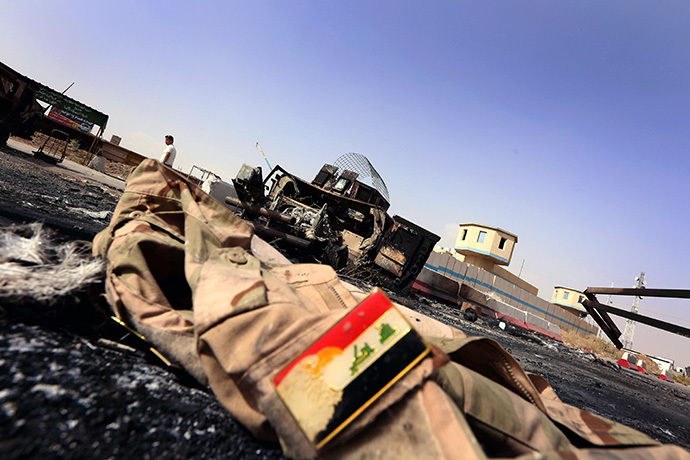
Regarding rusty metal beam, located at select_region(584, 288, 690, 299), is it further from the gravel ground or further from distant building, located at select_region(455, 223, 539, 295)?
distant building, located at select_region(455, 223, 539, 295)

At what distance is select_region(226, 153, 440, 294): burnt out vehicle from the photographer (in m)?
4.67

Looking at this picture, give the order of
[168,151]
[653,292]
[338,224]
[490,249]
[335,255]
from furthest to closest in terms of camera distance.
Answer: [490,249] → [338,224] → [168,151] → [335,255] → [653,292]

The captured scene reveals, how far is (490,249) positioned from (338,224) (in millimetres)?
23057

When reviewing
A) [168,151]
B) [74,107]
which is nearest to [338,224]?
[168,151]

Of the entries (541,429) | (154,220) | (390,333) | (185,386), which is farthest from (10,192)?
(541,429)

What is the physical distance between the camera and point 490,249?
26.6 metres

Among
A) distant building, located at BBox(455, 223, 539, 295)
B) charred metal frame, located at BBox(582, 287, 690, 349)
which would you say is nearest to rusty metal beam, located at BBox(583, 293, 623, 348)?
charred metal frame, located at BBox(582, 287, 690, 349)

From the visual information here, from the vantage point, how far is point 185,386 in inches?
36.5

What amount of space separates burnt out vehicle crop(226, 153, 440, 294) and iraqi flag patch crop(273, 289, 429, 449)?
3.89m

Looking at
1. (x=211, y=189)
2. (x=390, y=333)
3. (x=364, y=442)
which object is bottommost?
(x=364, y=442)

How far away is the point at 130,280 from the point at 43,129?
1737cm

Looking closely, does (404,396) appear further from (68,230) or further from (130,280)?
(68,230)

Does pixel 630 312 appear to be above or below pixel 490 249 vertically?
below

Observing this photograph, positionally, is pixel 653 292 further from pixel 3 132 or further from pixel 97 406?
pixel 3 132
